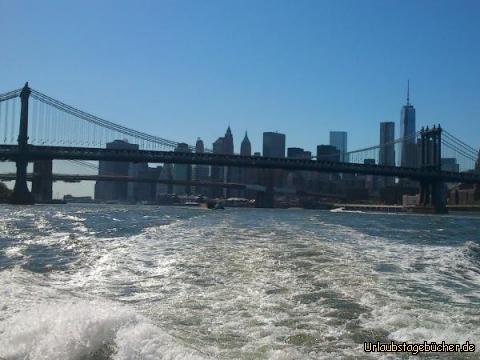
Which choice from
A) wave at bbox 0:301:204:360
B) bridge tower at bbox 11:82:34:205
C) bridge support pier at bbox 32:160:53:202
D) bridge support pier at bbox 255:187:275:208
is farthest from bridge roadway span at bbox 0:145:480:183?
wave at bbox 0:301:204:360

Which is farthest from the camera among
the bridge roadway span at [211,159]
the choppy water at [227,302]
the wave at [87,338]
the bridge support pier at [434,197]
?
the bridge support pier at [434,197]

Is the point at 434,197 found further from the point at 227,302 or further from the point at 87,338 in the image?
the point at 87,338

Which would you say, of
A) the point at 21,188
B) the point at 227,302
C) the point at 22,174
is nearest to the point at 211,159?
the point at 22,174

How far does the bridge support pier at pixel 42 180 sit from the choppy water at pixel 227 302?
63474 millimetres

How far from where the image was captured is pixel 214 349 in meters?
5.32

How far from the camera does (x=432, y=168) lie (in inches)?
3152

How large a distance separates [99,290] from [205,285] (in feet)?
5.04

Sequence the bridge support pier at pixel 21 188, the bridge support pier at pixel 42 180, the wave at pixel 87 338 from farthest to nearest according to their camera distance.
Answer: the bridge support pier at pixel 42 180
the bridge support pier at pixel 21 188
the wave at pixel 87 338

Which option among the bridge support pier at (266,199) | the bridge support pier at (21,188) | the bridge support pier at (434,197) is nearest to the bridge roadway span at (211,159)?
the bridge support pier at (21,188)

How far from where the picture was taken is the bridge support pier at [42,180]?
73562 millimetres

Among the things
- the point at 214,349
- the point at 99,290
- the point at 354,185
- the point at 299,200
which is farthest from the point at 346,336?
the point at 354,185

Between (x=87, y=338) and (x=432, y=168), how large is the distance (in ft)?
263

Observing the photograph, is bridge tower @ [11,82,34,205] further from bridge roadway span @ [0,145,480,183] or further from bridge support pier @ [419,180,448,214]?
bridge support pier @ [419,180,448,214]

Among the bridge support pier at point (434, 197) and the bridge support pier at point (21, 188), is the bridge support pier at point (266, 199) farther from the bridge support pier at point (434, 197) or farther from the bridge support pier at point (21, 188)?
the bridge support pier at point (21, 188)
